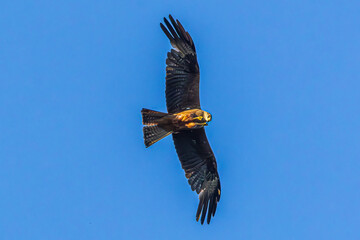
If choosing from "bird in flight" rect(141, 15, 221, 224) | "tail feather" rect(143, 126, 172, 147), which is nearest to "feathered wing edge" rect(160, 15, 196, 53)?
"bird in flight" rect(141, 15, 221, 224)

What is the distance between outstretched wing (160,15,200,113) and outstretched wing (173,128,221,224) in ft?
2.25

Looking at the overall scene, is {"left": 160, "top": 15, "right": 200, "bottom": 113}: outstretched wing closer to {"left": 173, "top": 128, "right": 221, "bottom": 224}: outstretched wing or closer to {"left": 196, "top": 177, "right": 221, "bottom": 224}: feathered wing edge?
{"left": 173, "top": 128, "right": 221, "bottom": 224}: outstretched wing

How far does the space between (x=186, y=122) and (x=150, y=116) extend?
0.76 m

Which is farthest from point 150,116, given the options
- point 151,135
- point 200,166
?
point 200,166

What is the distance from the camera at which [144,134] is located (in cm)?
1630

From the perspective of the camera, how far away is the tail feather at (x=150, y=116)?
53.4 ft

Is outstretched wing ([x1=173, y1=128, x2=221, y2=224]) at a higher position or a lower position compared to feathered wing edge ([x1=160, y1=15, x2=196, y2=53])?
lower

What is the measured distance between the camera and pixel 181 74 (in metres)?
16.7

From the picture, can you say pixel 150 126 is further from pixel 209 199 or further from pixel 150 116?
pixel 209 199

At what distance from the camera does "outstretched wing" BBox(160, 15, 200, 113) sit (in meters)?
16.6

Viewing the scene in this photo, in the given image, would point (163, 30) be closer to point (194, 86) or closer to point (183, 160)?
point (194, 86)

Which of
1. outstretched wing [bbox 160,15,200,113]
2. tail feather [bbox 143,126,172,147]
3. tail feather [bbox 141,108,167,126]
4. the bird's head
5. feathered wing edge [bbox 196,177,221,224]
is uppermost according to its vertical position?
outstretched wing [bbox 160,15,200,113]

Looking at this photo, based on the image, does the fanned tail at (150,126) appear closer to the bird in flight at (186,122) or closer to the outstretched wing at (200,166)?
the bird in flight at (186,122)

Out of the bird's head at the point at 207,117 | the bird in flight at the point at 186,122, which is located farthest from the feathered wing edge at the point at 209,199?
the bird's head at the point at 207,117
